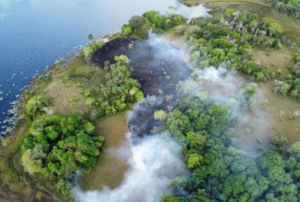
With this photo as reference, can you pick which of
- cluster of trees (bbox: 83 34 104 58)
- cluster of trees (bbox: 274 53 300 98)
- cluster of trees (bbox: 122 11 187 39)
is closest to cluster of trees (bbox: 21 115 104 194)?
cluster of trees (bbox: 83 34 104 58)

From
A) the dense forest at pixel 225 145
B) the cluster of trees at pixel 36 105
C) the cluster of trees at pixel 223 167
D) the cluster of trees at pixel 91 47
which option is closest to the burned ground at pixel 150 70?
the cluster of trees at pixel 91 47

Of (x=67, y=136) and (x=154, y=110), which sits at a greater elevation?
(x=67, y=136)

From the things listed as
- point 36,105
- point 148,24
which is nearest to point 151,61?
point 148,24

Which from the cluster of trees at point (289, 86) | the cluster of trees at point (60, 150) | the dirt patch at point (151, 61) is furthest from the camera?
the dirt patch at point (151, 61)

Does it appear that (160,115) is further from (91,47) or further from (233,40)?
(233,40)

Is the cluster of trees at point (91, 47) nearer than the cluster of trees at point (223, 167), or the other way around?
the cluster of trees at point (223, 167)

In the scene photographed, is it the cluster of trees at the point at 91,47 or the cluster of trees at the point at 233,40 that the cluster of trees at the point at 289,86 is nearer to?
the cluster of trees at the point at 233,40

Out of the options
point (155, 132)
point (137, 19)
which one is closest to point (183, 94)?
point (155, 132)

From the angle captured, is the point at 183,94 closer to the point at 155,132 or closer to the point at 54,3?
the point at 155,132
